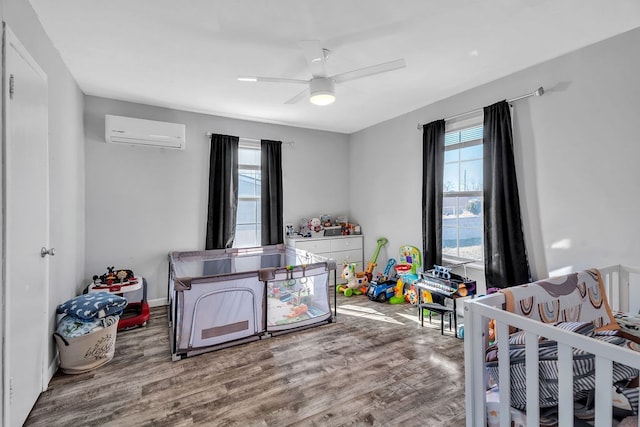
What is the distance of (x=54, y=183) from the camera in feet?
7.32

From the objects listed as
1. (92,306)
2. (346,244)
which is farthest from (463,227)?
(92,306)

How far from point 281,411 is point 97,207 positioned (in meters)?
2.99

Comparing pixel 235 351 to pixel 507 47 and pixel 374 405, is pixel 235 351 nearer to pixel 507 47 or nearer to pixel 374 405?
pixel 374 405

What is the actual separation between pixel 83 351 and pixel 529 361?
9.13 ft

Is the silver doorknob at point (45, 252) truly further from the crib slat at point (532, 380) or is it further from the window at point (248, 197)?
the crib slat at point (532, 380)

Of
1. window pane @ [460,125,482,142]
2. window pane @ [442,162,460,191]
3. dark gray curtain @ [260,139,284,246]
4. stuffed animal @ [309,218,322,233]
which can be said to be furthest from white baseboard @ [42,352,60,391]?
window pane @ [460,125,482,142]

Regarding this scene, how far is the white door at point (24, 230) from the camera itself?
4.86 ft

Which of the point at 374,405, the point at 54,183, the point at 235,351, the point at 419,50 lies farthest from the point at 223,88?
the point at 374,405

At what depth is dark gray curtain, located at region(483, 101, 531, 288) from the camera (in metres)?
2.70

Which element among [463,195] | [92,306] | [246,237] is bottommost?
[92,306]

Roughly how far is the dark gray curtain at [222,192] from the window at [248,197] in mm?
182

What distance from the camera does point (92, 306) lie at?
2270 mm

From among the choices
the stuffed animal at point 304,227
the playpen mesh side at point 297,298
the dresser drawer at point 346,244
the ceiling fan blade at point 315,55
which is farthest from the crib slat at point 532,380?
the stuffed animal at point 304,227

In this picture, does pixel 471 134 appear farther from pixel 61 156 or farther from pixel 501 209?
pixel 61 156
